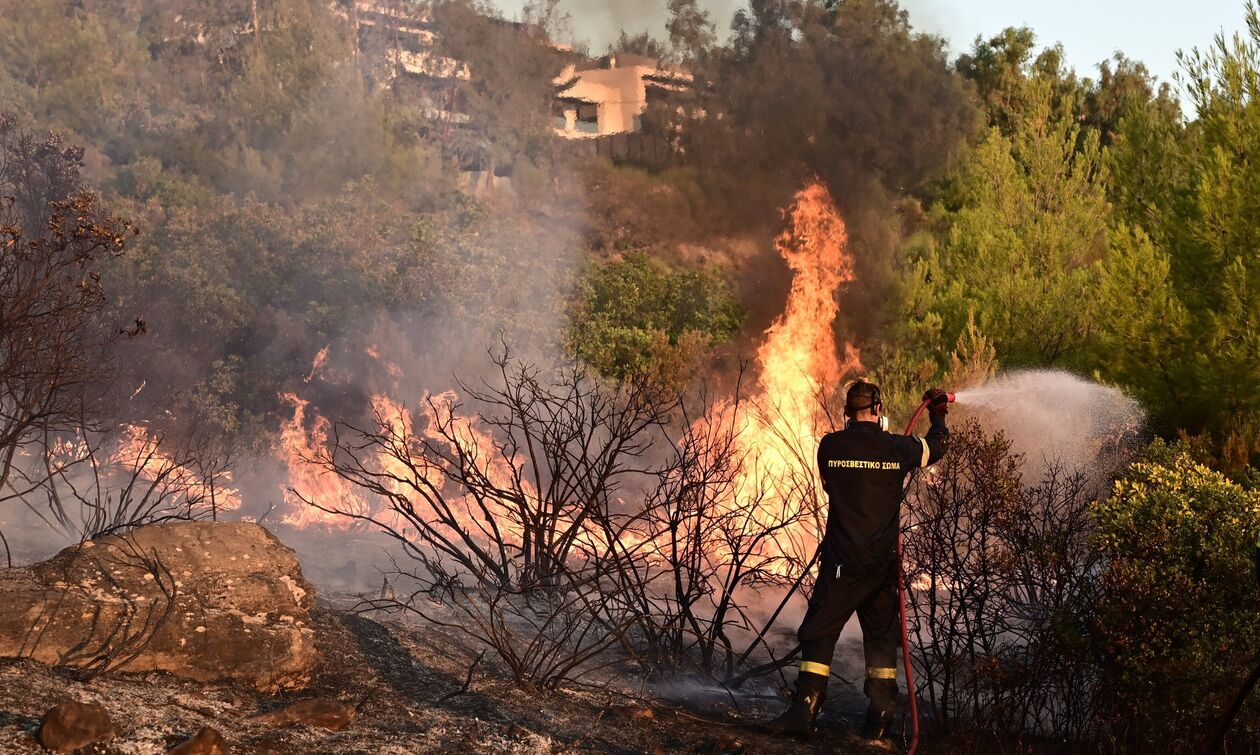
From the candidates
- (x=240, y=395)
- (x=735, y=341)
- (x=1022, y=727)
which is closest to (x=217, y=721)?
(x=1022, y=727)

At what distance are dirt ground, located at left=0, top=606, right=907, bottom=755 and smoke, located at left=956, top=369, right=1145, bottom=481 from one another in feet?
20.8

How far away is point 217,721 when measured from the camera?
506 cm

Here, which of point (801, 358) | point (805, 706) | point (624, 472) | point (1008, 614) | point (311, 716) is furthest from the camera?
point (801, 358)

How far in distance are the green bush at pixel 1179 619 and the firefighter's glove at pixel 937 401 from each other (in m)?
1.02

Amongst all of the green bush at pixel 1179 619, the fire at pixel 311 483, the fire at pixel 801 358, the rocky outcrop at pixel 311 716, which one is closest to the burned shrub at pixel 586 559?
the fire at pixel 801 358

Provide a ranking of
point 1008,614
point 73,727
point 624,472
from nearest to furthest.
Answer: point 73,727
point 1008,614
point 624,472

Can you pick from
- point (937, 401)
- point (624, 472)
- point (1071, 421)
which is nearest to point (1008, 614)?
point (937, 401)

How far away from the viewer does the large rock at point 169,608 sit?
224 inches

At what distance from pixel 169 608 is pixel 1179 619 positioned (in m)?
4.82

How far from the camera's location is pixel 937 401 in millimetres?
6188

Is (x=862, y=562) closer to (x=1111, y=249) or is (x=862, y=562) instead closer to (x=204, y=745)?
(x=204, y=745)

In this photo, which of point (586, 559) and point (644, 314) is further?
point (644, 314)

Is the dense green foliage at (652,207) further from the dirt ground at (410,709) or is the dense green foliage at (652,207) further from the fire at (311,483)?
the dirt ground at (410,709)

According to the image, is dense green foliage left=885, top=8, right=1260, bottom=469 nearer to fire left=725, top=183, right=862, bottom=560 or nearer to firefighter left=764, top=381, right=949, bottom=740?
fire left=725, top=183, right=862, bottom=560
